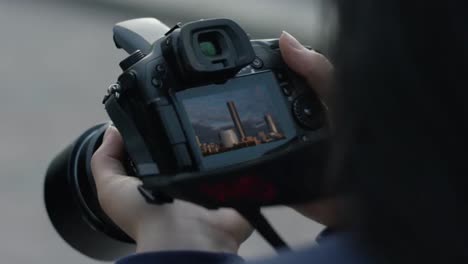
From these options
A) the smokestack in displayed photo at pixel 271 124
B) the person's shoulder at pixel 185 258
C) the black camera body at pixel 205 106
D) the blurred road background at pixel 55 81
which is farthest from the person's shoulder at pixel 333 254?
the blurred road background at pixel 55 81

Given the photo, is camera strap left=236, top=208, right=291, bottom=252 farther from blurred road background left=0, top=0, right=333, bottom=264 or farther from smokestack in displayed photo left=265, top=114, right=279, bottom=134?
blurred road background left=0, top=0, right=333, bottom=264

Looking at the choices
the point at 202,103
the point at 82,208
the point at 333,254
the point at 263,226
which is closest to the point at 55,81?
the point at 82,208

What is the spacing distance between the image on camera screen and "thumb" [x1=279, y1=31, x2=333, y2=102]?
0.31 feet

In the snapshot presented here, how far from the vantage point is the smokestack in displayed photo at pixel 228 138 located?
3.37 feet

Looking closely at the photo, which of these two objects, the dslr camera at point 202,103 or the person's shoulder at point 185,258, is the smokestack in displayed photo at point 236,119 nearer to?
the dslr camera at point 202,103

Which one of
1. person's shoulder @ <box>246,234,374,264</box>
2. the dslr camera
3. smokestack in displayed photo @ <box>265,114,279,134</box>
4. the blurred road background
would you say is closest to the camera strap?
the dslr camera

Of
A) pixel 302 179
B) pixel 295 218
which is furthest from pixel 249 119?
pixel 295 218

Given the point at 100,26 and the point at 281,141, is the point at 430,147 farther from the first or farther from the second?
the point at 100,26

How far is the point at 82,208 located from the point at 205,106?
0.33 metres

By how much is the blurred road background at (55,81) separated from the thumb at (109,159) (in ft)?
4.59

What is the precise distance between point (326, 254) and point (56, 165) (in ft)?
2.60

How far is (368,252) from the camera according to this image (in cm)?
63

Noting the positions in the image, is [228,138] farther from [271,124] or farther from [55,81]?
[55,81]

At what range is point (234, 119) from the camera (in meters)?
1.05
